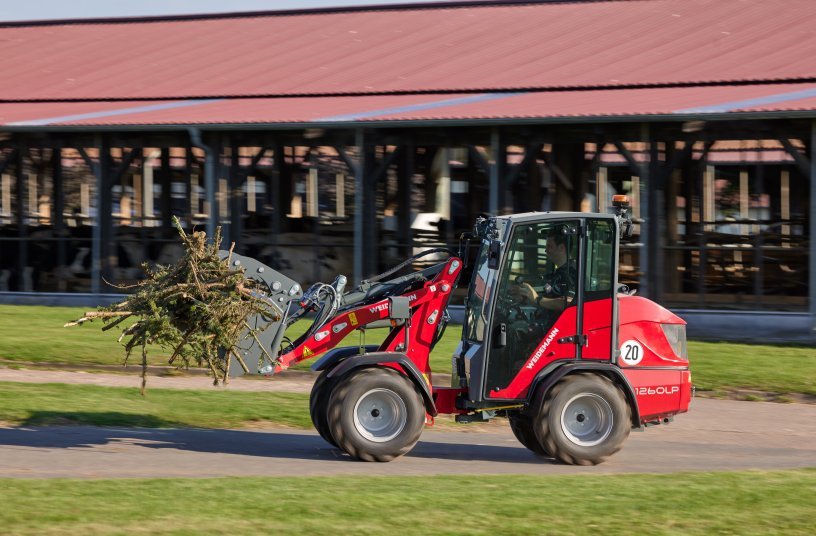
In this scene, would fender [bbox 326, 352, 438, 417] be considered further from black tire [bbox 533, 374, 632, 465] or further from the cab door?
black tire [bbox 533, 374, 632, 465]

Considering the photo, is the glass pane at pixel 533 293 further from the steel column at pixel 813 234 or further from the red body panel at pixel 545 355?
the steel column at pixel 813 234

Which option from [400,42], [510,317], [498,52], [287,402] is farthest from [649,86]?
[510,317]

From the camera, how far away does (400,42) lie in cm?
2788

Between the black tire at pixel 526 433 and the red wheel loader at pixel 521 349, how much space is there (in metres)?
0.08

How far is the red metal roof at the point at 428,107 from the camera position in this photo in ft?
65.4

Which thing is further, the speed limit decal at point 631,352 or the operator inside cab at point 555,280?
the speed limit decal at point 631,352

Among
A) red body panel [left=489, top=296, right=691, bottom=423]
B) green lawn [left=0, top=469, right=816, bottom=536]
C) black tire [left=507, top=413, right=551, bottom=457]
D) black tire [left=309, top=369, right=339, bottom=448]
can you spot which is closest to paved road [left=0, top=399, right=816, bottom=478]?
black tire [left=507, top=413, right=551, bottom=457]

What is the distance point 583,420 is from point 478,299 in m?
1.31

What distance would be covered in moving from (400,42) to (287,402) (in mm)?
15985

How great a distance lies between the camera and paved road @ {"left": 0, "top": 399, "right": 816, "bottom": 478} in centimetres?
937

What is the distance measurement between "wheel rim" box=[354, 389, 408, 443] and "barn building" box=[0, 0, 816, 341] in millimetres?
11356

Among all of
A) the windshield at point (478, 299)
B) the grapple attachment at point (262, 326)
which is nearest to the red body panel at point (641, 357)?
the windshield at point (478, 299)

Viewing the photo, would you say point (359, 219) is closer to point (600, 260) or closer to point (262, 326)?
point (262, 326)

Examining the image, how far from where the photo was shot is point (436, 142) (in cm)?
2262
